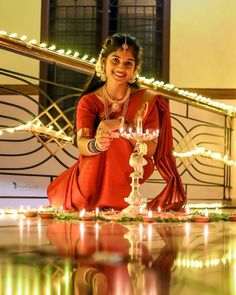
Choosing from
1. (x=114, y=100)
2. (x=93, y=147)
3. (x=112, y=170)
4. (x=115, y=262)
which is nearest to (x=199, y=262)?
(x=115, y=262)

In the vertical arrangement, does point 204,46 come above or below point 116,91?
above

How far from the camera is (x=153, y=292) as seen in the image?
2.10 feet

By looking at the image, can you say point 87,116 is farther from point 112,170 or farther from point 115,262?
point 115,262

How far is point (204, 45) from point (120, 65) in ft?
11.2

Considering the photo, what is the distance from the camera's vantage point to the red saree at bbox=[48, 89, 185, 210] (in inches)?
94.2

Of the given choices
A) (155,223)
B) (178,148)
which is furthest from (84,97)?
(178,148)

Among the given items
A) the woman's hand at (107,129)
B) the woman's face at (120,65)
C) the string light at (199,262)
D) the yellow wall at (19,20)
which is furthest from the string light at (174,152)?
the string light at (199,262)

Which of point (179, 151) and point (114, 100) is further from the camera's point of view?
point (179, 151)

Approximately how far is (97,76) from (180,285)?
197 cm

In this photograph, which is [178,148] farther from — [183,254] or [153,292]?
[153,292]

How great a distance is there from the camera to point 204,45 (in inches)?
220

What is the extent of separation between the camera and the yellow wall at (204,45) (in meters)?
5.54

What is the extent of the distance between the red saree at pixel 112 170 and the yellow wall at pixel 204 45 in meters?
3.08

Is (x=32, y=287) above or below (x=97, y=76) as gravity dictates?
below
